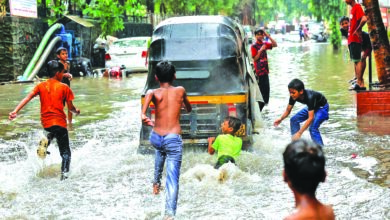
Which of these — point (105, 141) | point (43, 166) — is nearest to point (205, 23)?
point (105, 141)

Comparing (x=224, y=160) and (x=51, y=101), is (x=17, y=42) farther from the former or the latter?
(x=224, y=160)

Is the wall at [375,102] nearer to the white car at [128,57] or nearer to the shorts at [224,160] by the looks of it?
the shorts at [224,160]

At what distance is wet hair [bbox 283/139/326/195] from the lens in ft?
10.6

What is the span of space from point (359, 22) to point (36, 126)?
6.52m

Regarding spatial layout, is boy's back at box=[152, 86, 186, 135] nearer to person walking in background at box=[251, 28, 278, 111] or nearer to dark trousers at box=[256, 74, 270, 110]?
person walking in background at box=[251, 28, 278, 111]

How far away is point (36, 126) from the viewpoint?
12.4 m

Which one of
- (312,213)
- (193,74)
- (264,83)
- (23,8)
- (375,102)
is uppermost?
(23,8)

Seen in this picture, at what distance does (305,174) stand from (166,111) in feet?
10.5

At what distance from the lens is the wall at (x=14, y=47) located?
919 inches

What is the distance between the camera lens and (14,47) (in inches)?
930

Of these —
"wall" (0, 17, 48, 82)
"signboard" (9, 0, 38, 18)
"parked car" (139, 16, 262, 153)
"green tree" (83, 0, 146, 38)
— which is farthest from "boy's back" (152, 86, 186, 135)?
"green tree" (83, 0, 146, 38)

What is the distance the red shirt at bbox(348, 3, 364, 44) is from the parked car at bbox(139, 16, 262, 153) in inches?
142

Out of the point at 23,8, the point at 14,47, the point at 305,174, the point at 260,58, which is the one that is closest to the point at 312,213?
the point at 305,174

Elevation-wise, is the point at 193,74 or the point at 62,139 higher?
the point at 193,74
